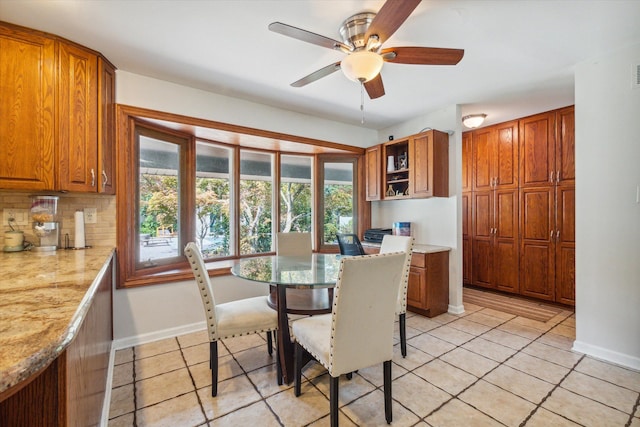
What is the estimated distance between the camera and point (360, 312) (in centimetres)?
150

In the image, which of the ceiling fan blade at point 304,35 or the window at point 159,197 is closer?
the ceiling fan blade at point 304,35

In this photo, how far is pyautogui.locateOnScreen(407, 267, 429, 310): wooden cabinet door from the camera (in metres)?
3.22

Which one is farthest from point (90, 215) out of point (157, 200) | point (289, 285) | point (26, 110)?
point (289, 285)

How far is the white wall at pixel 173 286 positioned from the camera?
261 cm

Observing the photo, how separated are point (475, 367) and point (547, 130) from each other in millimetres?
3130

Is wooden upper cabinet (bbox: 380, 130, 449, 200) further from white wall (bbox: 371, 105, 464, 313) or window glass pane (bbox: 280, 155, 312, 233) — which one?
window glass pane (bbox: 280, 155, 312, 233)

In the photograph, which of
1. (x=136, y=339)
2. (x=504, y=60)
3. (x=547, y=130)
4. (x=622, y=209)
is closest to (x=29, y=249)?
(x=136, y=339)

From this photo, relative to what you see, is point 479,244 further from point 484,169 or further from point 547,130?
point 547,130

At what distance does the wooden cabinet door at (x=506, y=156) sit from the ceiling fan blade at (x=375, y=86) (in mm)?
2601

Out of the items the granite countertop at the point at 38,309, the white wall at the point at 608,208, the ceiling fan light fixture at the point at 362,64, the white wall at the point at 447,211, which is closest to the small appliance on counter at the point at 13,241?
the granite countertop at the point at 38,309

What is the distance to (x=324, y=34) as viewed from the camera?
2041 mm

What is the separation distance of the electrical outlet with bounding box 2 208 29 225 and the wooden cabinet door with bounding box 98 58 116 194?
596mm

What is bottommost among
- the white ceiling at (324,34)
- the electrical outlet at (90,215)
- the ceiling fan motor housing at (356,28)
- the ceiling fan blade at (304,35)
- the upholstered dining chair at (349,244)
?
the upholstered dining chair at (349,244)

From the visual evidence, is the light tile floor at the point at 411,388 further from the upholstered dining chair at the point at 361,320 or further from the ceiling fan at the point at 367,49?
the ceiling fan at the point at 367,49
